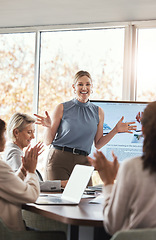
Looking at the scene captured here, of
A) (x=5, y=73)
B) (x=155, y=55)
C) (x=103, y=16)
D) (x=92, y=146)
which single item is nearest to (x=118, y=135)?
(x=92, y=146)

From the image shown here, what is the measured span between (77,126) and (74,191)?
5.08 feet

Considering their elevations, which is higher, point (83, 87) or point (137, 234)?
point (83, 87)

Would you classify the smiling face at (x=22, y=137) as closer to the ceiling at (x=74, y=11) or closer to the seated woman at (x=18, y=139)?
the seated woman at (x=18, y=139)

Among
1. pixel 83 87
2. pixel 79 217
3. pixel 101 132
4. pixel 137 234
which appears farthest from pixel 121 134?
pixel 137 234

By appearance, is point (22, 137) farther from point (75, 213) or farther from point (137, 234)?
point (137, 234)

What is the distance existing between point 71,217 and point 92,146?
2542mm

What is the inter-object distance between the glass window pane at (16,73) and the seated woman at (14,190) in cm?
321

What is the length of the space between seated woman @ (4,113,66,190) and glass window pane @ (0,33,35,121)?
2222 mm

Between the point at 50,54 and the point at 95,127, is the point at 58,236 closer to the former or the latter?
the point at 95,127

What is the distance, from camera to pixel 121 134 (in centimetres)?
468

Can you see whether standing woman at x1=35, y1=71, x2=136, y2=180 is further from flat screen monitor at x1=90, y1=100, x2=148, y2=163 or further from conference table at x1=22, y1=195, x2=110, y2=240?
conference table at x1=22, y1=195, x2=110, y2=240

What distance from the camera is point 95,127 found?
4289 mm

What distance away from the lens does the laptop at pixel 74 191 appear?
2.60 meters

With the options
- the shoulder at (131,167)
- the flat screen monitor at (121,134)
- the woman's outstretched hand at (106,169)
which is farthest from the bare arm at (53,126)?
the shoulder at (131,167)
